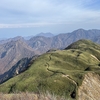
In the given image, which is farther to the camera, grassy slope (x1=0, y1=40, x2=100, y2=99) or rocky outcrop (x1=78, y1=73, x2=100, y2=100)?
grassy slope (x1=0, y1=40, x2=100, y2=99)

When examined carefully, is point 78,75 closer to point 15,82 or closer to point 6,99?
point 15,82

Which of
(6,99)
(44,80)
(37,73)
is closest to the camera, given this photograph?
(6,99)

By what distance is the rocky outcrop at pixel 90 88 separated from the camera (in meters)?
85.3

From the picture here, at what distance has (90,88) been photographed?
9225 centimetres

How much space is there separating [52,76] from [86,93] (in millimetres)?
21740

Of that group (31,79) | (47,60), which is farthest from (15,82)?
(47,60)

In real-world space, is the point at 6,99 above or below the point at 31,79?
above

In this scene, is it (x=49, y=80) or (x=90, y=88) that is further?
(x=49, y=80)

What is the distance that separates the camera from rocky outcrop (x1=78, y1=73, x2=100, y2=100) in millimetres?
85325

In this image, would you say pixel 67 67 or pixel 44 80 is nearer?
pixel 44 80

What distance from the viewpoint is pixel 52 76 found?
102 metres

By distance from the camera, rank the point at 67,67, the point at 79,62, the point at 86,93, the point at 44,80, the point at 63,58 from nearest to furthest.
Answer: the point at 86,93, the point at 44,80, the point at 67,67, the point at 79,62, the point at 63,58

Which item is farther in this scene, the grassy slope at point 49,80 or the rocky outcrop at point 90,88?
the grassy slope at point 49,80

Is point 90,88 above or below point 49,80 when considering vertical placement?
below
